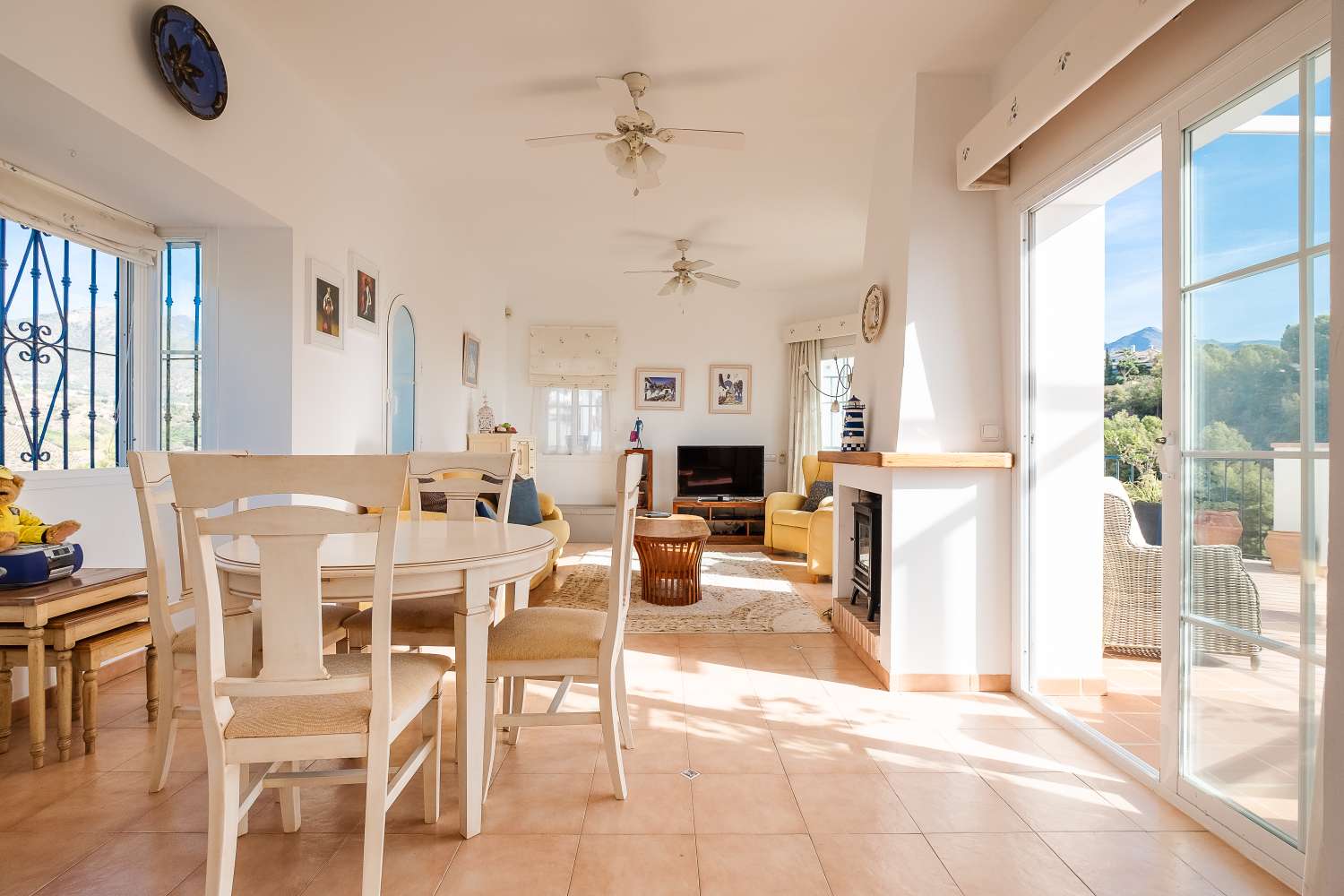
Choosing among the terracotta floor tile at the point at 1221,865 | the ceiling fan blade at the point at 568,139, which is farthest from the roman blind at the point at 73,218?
the terracotta floor tile at the point at 1221,865

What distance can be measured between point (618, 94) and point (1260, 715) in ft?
10.4

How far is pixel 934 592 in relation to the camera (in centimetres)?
303

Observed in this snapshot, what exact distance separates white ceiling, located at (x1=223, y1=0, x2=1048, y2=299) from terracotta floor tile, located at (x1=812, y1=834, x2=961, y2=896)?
2.89 meters

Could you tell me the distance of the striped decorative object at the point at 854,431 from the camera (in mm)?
3551

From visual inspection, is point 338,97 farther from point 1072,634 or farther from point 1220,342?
point 1072,634

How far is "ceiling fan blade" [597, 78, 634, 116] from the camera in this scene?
2.98 meters

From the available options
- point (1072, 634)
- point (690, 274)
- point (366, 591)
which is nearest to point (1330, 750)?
point (1072, 634)

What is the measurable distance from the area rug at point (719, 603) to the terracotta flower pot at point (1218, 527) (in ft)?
7.44

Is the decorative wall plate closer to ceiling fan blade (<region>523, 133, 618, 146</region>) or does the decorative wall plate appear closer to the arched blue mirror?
ceiling fan blade (<region>523, 133, 618, 146</region>)

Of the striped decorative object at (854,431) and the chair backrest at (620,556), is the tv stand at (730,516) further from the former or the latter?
the chair backrest at (620,556)

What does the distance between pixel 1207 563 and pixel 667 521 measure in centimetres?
328

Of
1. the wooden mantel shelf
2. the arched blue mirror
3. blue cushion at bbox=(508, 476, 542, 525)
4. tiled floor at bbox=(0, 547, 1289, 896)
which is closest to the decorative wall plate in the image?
the wooden mantel shelf

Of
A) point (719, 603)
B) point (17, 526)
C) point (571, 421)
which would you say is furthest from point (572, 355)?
point (17, 526)

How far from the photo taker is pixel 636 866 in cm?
174
